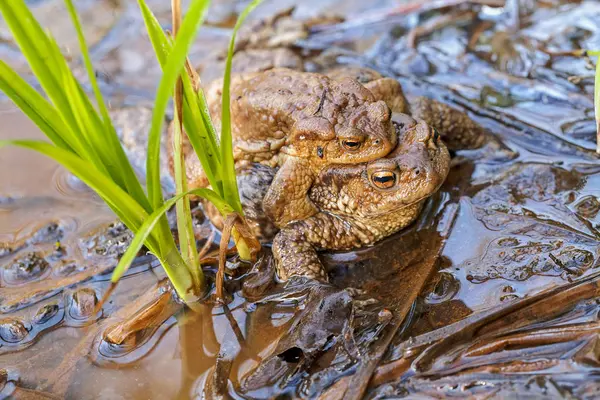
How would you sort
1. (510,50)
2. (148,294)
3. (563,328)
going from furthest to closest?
(510,50) → (148,294) → (563,328)

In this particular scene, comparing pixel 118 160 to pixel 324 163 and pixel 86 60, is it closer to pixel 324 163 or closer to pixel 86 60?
pixel 86 60

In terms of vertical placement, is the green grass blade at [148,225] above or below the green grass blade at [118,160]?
below

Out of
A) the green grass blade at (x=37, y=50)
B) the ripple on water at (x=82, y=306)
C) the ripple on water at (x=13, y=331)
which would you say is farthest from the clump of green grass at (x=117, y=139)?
the ripple on water at (x=13, y=331)

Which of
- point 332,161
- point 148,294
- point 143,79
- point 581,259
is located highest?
point 143,79

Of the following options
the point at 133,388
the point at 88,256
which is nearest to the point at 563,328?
the point at 133,388

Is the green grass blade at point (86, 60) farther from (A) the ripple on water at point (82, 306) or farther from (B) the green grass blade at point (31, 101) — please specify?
(A) the ripple on water at point (82, 306)

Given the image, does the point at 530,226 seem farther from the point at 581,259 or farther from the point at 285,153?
the point at 285,153

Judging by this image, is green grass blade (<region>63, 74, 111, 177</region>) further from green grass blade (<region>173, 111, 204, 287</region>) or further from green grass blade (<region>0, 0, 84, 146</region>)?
green grass blade (<region>173, 111, 204, 287</region>)

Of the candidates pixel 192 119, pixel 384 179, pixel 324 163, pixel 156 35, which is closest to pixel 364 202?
pixel 384 179
